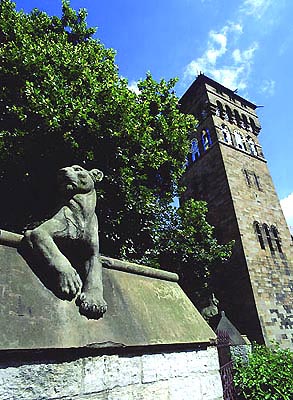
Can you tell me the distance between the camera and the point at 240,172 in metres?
21.0

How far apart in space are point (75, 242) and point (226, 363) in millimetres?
6424

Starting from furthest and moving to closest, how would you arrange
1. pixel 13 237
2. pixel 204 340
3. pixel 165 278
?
pixel 165 278 < pixel 204 340 < pixel 13 237

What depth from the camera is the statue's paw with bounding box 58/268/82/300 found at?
175cm

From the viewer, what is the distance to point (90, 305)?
181 centimetres

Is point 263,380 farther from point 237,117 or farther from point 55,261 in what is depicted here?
point 237,117

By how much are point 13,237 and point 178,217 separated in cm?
1092

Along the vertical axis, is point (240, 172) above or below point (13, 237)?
above

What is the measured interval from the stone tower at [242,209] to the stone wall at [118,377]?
14.5 meters

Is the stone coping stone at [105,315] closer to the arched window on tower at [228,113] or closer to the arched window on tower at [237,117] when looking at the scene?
the arched window on tower at [228,113]

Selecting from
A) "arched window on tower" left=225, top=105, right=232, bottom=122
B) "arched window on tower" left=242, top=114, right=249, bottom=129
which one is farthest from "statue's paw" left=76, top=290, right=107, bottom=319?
"arched window on tower" left=242, top=114, right=249, bottom=129

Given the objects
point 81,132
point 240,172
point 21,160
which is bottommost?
point 21,160

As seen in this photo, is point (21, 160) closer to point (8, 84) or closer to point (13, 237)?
point (8, 84)

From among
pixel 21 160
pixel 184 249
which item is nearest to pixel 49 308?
pixel 21 160

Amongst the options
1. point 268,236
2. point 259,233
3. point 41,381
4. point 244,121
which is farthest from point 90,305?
point 244,121
